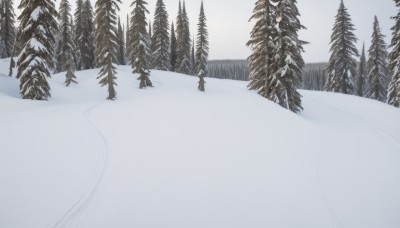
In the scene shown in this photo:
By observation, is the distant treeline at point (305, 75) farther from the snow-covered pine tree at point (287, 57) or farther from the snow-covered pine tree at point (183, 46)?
the snow-covered pine tree at point (287, 57)

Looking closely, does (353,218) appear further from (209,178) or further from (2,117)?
(2,117)

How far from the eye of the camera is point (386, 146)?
18.1 m

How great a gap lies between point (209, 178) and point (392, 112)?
24.1 metres

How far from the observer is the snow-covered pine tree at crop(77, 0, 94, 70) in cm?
5303

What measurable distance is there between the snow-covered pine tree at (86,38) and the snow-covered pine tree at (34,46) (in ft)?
93.3

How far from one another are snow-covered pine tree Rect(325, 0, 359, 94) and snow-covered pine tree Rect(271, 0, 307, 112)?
1650 cm

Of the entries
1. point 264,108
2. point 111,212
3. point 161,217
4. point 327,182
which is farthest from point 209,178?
point 264,108

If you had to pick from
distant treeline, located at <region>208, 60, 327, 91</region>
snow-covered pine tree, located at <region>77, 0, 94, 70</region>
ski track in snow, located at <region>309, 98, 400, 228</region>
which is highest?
snow-covered pine tree, located at <region>77, 0, 94, 70</region>

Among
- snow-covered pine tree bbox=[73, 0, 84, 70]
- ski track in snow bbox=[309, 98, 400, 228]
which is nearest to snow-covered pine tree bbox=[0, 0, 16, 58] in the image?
snow-covered pine tree bbox=[73, 0, 84, 70]

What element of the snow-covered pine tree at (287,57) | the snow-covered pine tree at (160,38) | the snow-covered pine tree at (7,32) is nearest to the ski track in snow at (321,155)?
the snow-covered pine tree at (287,57)

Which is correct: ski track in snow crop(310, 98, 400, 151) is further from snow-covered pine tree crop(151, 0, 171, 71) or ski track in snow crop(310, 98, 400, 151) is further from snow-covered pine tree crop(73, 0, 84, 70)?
snow-covered pine tree crop(73, 0, 84, 70)

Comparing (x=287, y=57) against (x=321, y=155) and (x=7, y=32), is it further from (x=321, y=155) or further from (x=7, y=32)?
(x=7, y=32)

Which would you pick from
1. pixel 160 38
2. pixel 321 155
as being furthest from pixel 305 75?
pixel 321 155

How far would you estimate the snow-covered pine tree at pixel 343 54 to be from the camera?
41.1 m
